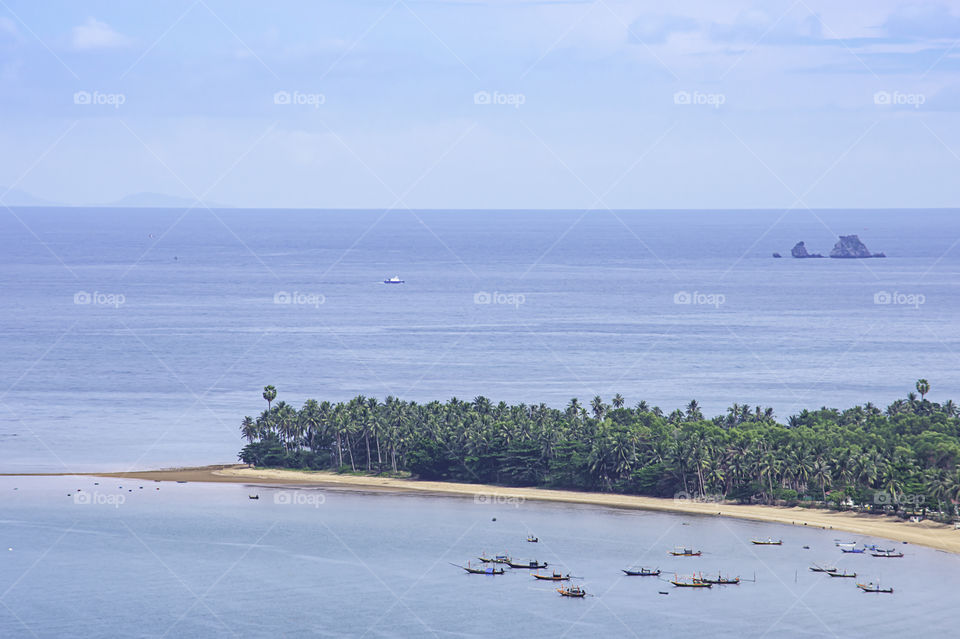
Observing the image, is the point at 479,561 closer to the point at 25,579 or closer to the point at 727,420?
the point at 25,579

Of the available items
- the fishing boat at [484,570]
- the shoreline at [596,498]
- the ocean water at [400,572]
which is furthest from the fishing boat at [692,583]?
the shoreline at [596,498]

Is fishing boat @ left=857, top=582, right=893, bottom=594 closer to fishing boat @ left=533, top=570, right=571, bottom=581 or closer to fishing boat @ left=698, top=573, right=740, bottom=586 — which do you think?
fishing boat @ left=698, top=573, right=740, bottom=586

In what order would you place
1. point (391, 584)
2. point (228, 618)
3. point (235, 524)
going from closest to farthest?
point (228, 618) → point (391, 584) → point (235, 524)

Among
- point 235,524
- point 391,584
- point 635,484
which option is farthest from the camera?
point 635,484

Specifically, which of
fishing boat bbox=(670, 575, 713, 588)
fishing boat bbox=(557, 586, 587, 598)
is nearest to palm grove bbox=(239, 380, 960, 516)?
fishing boat bbox=(670, 575, 713, 588)

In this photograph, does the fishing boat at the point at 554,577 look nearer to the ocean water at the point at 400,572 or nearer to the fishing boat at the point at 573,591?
the ocean water at the point at 400,572

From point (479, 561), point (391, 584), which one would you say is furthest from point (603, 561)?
point (391, 584)

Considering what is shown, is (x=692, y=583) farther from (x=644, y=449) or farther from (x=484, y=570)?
(x=644, y=449)
